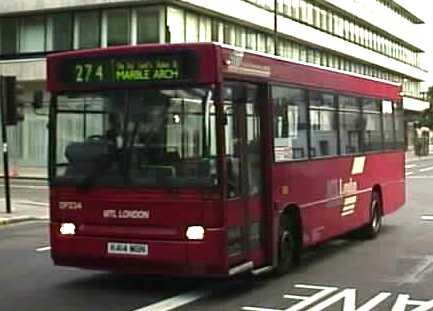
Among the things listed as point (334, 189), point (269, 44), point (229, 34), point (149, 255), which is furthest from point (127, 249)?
point (269, 44)

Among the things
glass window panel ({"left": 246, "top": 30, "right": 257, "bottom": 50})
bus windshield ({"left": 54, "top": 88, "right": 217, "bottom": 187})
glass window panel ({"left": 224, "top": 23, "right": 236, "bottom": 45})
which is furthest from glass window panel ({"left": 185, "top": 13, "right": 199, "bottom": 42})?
Answer: bus windshield ({"left": 54, "top": 88, "right": 217, "bottom": 187})

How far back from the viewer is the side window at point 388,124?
16.2m

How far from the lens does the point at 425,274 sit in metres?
11.2

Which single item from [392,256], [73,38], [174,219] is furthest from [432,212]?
[73,38]

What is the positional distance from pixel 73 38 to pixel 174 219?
33973 millimetres

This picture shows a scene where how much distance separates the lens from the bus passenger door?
31.4 ft

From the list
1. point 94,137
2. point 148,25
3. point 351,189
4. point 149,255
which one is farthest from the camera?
point 148,25

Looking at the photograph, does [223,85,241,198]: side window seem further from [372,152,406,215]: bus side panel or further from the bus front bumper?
[372,152,406,215]: bus side panel

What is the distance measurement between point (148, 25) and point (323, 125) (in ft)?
93.2

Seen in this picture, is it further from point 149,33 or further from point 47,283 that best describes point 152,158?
point 149,33

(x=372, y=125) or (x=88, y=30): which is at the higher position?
(x=88, y=30)

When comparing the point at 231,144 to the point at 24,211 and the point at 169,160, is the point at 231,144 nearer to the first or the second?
the point at 169,160

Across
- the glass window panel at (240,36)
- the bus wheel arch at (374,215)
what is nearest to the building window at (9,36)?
the glass window panel at (240,36)

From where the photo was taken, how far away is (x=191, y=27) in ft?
138
